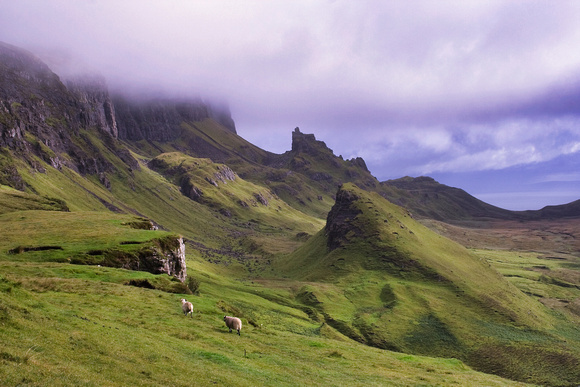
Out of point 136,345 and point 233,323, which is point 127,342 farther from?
point 233,323

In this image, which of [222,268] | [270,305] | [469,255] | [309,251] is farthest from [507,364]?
[222,268]

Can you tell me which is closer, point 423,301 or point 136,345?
point 136,345

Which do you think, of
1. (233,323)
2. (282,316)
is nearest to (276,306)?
(282,316)

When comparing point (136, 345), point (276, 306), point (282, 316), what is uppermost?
point (136, 345)

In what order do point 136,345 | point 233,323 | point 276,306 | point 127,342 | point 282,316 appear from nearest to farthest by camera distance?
point 136,345
point 127,342
point 233,323
point 282,316
point 276,306

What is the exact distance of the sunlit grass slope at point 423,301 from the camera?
308 ft

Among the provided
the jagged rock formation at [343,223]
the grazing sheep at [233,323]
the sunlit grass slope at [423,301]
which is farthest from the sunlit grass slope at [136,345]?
the jagged rock formation at [343,223]

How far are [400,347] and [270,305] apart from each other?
36380 millimetres

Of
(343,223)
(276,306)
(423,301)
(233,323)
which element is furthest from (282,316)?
(343,223)

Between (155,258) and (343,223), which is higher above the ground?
(343,223)

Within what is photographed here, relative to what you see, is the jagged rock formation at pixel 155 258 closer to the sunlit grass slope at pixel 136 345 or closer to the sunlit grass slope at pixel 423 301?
the sunlit grass slope at pixel 136 345

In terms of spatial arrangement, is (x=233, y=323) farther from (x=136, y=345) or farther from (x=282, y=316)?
(x=282, y=316)

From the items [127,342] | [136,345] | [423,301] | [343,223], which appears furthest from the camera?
[343,223]

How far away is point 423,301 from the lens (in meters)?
118
